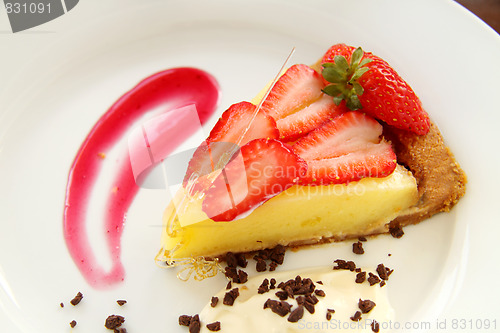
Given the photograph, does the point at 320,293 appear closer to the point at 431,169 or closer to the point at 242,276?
the point at 242,276

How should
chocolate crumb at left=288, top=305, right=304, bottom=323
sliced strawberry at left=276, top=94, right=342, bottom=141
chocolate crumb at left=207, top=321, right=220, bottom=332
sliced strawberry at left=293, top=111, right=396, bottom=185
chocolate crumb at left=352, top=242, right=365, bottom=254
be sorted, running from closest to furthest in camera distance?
1. chocolate crumb at left=288, top=305, right=304, bottom=323
2. chocolate crumb at left=207, top=321, right=220, bottom=332
3. sliced strawberry at left=293, top=111, right=396, bottom=185
4. sliced strawberry at left=276, top=94, right=342, bottom=141
5. chocolate crumb at left=352, top=242, right=365, bottom=254

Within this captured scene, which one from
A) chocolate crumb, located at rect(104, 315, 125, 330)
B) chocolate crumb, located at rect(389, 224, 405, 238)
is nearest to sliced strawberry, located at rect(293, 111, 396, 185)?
chocolate crumb, located at rect(389, 224, 405, 238)

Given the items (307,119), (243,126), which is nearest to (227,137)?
(243,126)

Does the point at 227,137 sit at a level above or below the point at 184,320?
above

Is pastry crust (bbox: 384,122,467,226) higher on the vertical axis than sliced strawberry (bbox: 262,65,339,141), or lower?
lower

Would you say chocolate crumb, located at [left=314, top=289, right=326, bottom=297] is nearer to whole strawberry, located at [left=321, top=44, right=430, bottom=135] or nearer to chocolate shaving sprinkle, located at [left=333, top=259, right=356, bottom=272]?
chocolate shaving sprinkle, located at [left=333, top=259, right=356, bottom=272]

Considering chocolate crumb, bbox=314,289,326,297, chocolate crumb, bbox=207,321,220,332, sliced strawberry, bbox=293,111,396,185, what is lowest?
chocolate crumb, bbox=207,321,220,332

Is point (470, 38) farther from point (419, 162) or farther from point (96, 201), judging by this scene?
point (96, 201)
